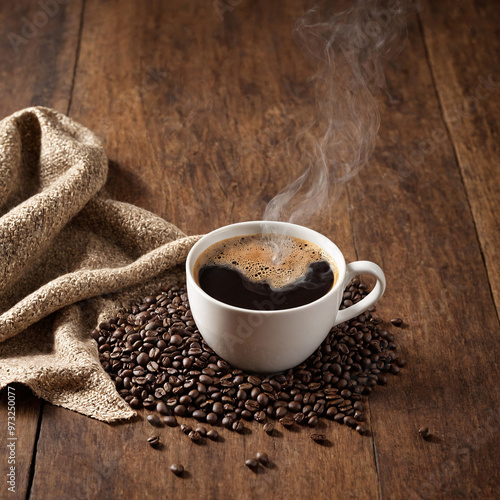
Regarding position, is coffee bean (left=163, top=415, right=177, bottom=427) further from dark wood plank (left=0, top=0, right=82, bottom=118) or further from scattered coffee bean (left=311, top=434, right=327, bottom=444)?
dark wood plank (left=0, top=0, right=82, bottom=118)

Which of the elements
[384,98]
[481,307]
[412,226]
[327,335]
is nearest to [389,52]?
[384,98]

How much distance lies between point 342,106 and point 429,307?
1.90 feet

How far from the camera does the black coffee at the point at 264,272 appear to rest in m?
1.30

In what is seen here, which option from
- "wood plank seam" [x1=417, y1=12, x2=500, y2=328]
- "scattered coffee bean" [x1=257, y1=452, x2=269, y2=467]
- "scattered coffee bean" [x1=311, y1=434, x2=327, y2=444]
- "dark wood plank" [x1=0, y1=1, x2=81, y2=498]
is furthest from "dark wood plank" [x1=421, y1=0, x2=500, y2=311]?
"dark wood plank" [x1=0, y1=1, x2=81, y2=498]

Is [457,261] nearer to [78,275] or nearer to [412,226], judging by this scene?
[412,226]

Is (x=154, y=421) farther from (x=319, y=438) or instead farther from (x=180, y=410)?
(x=319, y=438)

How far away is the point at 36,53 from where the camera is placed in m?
2.50

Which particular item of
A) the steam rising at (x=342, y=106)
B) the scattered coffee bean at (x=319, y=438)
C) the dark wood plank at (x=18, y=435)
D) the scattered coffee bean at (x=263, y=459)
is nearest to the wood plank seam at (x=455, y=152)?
the steam rising at (x=342, y=106)

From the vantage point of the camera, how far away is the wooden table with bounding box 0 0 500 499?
Result: 1.19 m

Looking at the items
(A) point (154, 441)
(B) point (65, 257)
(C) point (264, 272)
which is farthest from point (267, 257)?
(B) point (65, 257)

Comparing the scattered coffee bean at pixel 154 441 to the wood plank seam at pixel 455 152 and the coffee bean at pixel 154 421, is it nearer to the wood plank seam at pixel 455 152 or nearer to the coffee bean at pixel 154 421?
the coffee bean at pixel 154 421

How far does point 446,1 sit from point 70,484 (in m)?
2.58

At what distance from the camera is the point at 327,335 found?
1438 millimetres

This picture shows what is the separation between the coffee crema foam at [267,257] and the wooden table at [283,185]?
0.29 metres
